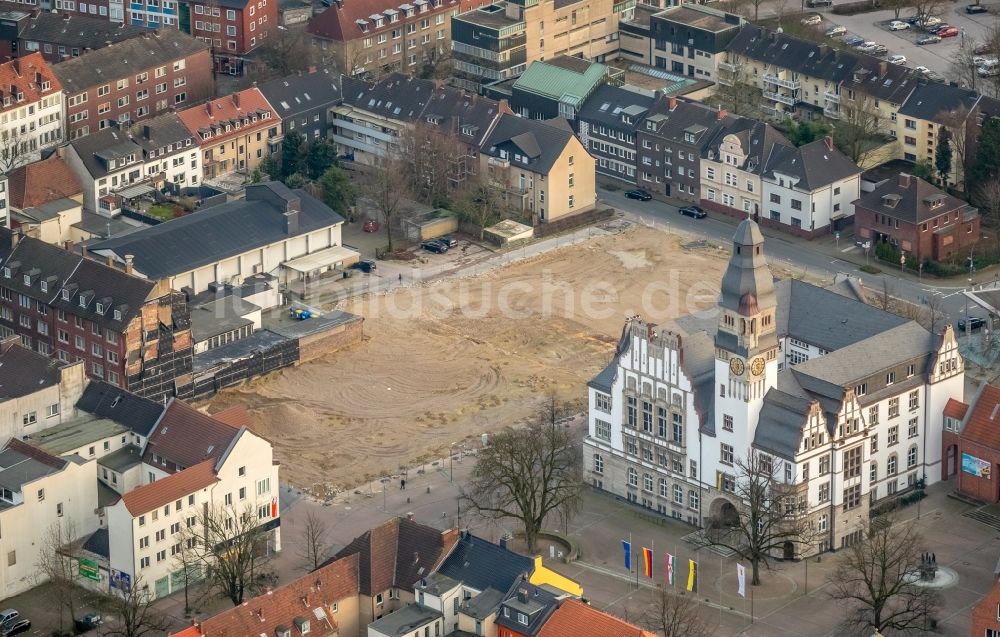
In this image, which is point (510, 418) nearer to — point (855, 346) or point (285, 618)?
point (855, 346)

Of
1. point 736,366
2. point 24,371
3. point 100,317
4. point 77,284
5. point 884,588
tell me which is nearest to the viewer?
point 884,588

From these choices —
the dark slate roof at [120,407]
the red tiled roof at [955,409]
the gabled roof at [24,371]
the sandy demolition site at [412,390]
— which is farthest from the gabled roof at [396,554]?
the red tiled roof at [955,409]

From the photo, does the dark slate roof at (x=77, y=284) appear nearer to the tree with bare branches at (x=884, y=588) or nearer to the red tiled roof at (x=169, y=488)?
the red tiled roof at (x=169, y=488)

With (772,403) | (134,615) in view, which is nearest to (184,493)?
(134,615)

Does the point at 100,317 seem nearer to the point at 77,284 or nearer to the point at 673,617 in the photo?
the point at 77,284

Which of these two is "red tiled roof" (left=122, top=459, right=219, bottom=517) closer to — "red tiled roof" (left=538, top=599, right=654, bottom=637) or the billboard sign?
"red tiled roof" (left=538, top=599, right=654, bottom=637)
